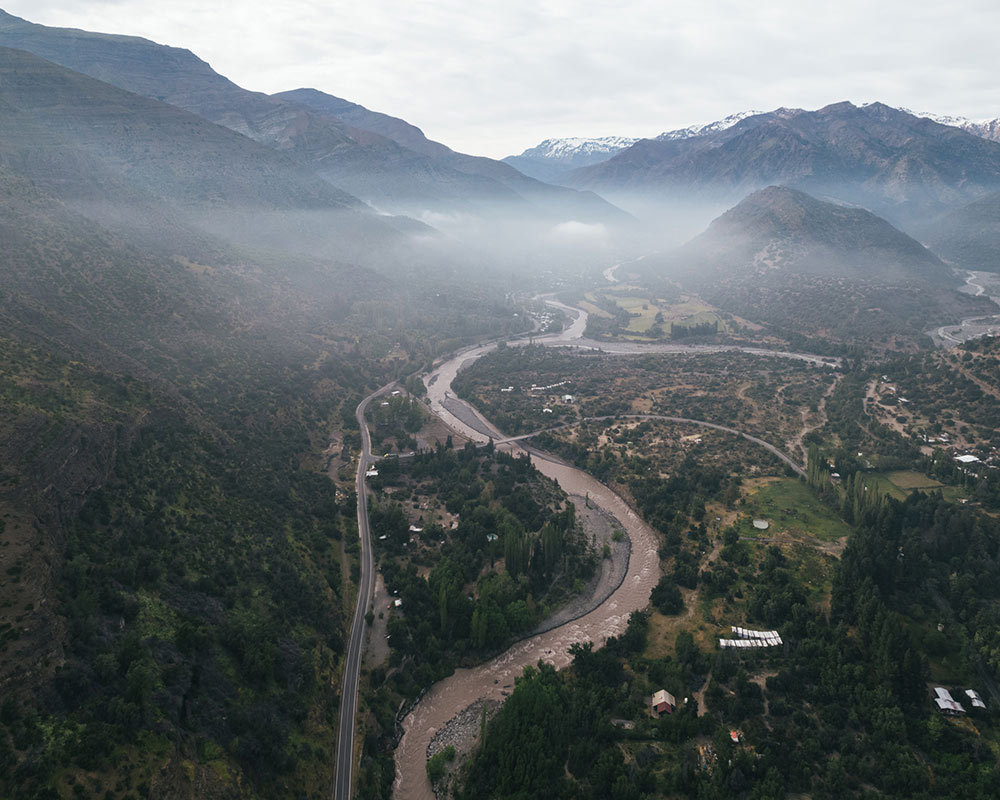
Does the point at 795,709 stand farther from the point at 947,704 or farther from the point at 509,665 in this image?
the point at 509,665

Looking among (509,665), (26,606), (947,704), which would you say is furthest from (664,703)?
(26,606)

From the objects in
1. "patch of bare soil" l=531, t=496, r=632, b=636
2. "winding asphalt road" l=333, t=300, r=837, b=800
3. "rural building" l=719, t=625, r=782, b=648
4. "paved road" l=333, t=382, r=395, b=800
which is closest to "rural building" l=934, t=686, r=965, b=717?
"rural building" l=719, t=625, r=782, b=648

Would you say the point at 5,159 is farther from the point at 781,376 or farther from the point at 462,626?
the point at 781,376

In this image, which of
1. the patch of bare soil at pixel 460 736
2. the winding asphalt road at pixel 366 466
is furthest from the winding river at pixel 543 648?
the winding asphalt road at pixel 366 466

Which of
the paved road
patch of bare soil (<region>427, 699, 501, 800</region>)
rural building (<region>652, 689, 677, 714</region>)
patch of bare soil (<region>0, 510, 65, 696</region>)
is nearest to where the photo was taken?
patch of bare soil (<region>0, 510, 65, 696</region>)

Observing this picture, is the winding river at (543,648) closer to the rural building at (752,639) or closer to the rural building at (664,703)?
the rural building at (664,703)

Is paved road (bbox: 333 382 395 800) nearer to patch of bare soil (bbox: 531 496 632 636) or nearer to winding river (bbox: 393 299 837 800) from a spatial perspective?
winding river (bbox: 393 299 837 800)

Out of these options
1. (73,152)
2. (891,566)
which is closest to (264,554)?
(891,566)
